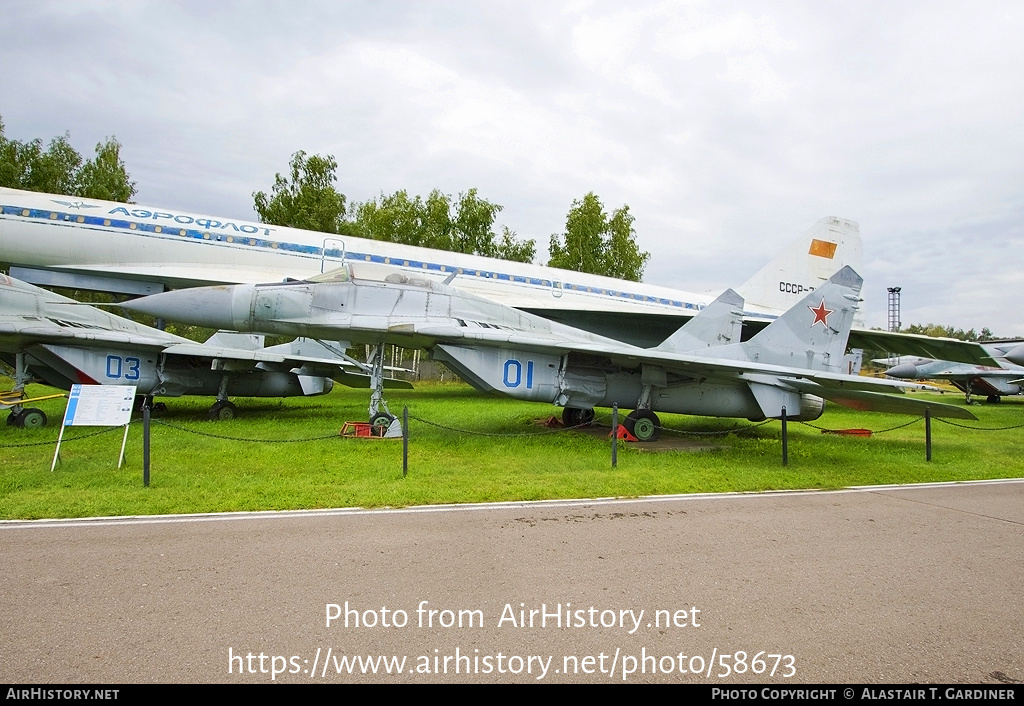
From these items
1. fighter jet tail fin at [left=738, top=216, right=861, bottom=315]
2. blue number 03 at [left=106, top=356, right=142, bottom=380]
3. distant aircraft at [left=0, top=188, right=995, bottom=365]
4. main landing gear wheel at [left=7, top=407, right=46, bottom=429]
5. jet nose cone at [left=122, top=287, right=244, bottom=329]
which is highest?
fighter jet tail fin at [left=738, top=216, right=861, bottom=315]

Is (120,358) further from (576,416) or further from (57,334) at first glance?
(576,416)

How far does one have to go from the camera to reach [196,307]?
855 cm

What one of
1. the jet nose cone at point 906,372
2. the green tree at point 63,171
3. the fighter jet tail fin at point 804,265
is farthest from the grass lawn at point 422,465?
the green tree at point 63,171

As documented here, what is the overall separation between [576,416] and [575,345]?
2923 mm

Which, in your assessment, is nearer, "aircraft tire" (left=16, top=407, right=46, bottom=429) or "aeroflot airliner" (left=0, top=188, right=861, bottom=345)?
"aircraft tire" (left=16, top=407, right=46, bottom=429)

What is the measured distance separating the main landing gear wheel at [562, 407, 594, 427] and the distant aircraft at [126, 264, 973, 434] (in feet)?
0.15

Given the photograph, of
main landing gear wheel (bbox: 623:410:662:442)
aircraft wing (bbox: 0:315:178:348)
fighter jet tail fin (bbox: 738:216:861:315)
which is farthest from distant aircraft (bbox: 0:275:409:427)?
fighter jet tail fin (bbox: 738:216:861:315)

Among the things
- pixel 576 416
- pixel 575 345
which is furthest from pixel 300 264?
pixel 575 345

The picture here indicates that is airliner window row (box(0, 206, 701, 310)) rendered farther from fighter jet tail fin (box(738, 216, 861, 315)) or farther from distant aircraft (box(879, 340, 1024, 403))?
distant aircraft (box(879, 340, 1024, 403))

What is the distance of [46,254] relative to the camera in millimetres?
12648

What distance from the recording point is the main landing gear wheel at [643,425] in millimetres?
10164

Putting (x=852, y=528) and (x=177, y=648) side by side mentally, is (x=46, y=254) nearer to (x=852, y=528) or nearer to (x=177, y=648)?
(x=177, y=648)

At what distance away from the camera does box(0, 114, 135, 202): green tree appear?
85.6 feet
